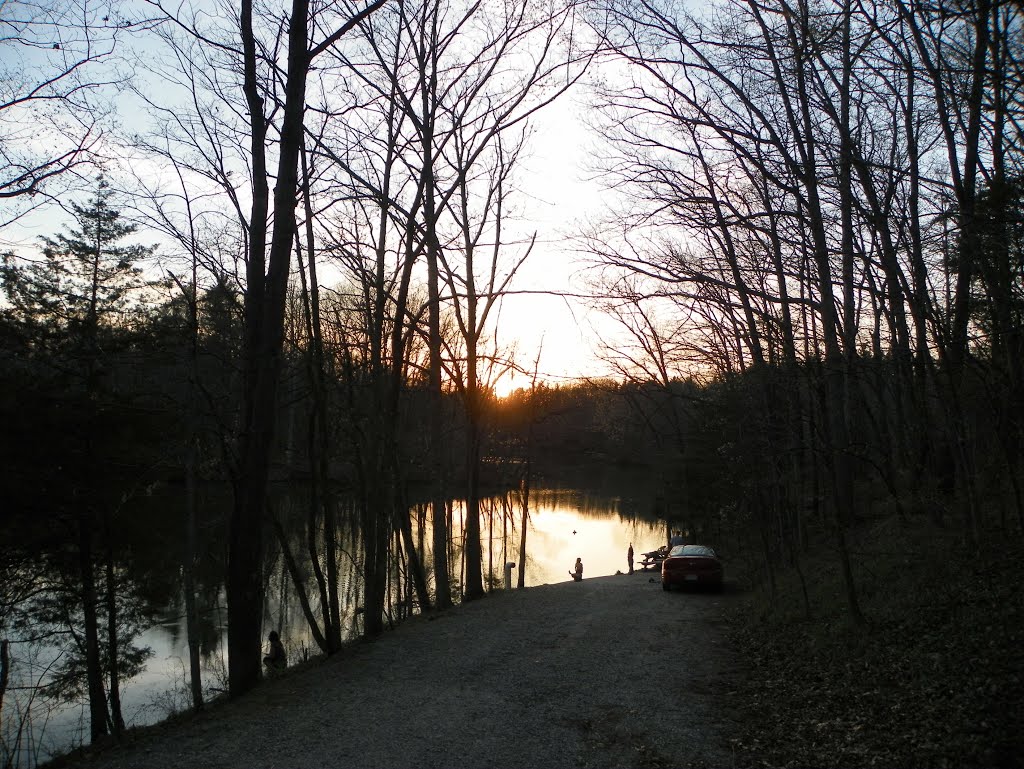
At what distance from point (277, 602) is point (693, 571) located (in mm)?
14373

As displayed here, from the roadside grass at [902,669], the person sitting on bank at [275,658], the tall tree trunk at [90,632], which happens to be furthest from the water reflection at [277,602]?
the roadside grass at [902,669]

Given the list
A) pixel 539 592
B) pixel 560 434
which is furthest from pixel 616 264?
pixel 560 434

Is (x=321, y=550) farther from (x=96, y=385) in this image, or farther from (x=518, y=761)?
(x=518, y=761)

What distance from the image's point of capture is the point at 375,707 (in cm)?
760

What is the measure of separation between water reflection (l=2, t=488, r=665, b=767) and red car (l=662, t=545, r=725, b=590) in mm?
5585

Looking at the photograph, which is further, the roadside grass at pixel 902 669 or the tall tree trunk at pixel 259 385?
the tall tree trunk at pixel 259 385

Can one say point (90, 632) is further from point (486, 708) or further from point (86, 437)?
point (486, 708)

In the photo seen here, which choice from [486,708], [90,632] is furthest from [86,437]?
[486,708]

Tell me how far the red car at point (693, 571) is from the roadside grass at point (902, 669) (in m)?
6.44

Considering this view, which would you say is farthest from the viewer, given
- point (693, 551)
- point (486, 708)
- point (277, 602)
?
point (277, 602)

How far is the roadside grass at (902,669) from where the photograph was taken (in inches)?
194

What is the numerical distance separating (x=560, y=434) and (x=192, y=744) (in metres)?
48.8

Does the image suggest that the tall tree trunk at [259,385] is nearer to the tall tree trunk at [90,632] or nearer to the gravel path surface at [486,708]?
the gravel path surface at [486,708]

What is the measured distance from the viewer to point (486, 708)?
7.38 meters
